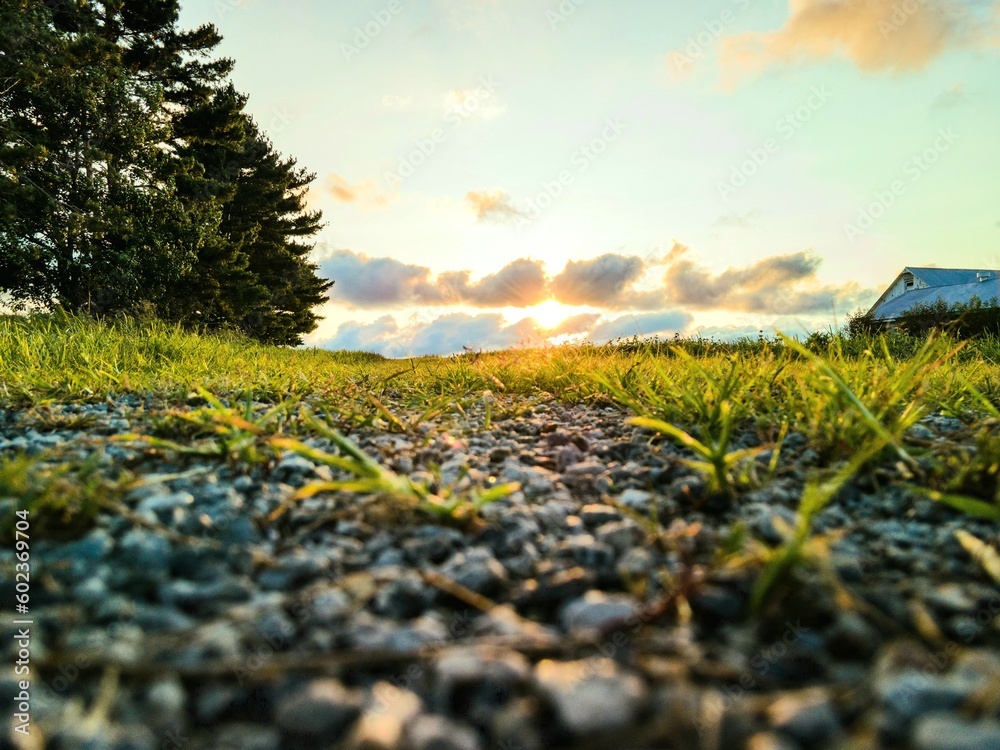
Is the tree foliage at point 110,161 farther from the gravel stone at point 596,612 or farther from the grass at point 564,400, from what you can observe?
the gravel stone at point 596,612

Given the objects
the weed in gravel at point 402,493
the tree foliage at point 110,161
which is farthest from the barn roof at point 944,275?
the weed in gravel at point 402,493

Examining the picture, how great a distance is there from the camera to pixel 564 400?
4020 mm

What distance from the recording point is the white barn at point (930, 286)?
34469 millimetres

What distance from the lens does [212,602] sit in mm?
1223

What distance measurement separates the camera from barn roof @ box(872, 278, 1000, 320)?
32.8 m

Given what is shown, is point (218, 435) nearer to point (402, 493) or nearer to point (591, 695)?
point (402, 493)

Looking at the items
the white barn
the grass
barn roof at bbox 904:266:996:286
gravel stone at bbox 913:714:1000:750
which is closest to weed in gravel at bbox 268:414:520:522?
the grass

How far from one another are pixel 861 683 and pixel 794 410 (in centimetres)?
193

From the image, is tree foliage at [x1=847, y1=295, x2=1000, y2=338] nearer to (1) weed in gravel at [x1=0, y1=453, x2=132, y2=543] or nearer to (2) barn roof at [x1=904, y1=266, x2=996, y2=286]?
(1) weed in gravel at [x1=0, y1=453, x2=132, y2=543]

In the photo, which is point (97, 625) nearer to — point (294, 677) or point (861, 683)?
point (294, 677)

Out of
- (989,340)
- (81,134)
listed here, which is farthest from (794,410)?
(81,134)

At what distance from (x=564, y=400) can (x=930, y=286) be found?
47737mm

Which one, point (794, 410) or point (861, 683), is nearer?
point (861, 683)

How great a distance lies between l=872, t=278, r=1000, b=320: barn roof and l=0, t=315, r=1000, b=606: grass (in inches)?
1323
